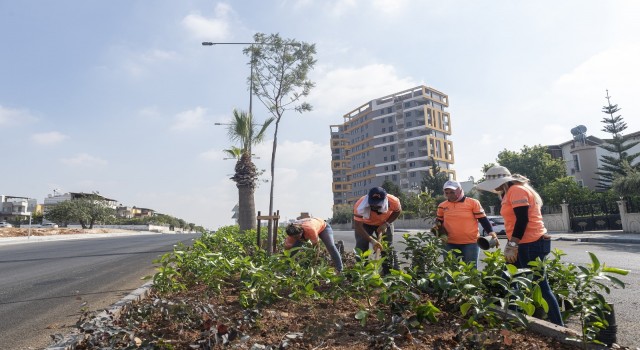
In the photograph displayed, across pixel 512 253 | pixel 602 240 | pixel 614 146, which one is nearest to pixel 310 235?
pixel 512 253

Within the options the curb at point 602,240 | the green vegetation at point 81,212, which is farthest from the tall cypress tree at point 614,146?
the green vegetation at point 81,212

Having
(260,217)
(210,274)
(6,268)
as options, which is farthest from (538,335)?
(6,268)

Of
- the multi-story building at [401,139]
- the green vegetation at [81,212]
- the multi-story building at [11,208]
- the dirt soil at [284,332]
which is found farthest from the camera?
the multi-story building at [11,208]

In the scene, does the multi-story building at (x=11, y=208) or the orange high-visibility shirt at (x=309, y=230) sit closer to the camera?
the orange high-visibility shirt at (x=309, y=230)

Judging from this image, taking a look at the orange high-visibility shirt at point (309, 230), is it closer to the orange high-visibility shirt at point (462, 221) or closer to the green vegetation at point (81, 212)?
the orange high-visibility shirt at point (462, 221)

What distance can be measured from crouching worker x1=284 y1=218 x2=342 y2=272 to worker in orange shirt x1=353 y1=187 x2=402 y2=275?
0.39 meters

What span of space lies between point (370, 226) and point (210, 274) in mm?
2477

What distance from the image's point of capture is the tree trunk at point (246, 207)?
13172 millimetres

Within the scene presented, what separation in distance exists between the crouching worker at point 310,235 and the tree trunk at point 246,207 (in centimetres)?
723

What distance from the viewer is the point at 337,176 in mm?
112188

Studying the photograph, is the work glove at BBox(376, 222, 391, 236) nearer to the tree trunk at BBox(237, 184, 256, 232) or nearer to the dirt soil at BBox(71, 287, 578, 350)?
the dirt soil at BBox(71, 287, 578, 350)

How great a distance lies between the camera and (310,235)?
5852mm

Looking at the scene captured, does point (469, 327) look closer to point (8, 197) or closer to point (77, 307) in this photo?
point (77, 307)

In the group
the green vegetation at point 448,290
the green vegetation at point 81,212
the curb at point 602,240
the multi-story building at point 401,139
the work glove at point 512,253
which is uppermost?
the multi-story building at point 401,139
